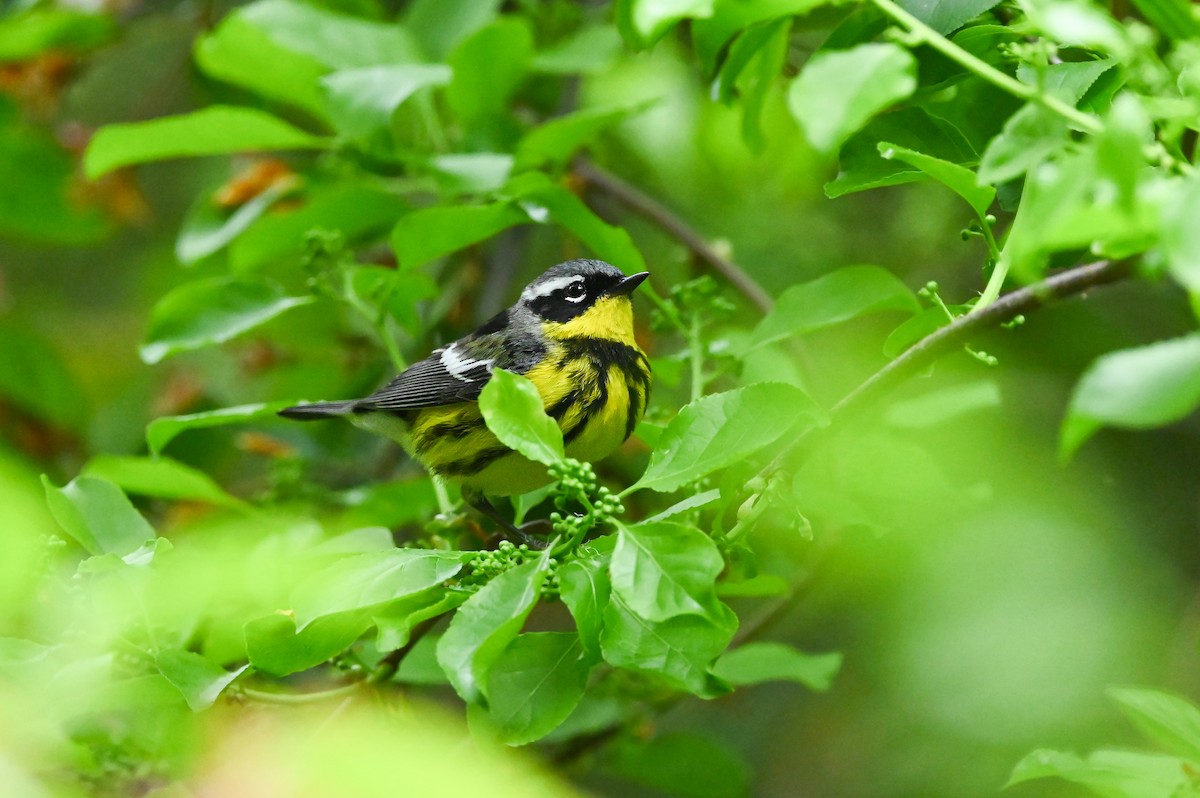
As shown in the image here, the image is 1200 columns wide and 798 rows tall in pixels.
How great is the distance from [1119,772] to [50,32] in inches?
131

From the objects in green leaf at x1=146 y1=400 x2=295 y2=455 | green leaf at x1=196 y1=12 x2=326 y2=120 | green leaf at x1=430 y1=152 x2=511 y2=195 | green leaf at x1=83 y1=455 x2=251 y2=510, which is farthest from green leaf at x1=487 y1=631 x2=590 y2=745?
green leaf at x1=196 y1=12 x2=326 y2=120

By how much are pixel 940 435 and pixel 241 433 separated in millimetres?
2039

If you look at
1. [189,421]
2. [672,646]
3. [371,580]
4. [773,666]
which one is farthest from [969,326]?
[189,421]

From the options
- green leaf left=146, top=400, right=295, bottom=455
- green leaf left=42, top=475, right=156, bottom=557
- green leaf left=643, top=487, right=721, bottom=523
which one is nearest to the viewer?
green leaf left=643, top=487, right=721, bottom=523

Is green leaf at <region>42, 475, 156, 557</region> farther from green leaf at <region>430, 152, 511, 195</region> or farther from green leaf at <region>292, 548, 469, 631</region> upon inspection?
green leaf at <region>430, 152, 511, 195</region>

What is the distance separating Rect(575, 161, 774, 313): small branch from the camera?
10.3 ft

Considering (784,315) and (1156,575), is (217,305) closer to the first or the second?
(784,315)

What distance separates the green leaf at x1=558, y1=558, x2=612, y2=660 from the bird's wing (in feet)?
4.77

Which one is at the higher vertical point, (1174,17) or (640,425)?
(1174,17)

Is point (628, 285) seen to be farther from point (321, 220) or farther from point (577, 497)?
point (577, 497)

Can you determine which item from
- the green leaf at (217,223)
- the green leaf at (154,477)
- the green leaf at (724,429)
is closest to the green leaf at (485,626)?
the green leaf at (724,429)

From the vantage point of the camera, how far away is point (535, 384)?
2.65m

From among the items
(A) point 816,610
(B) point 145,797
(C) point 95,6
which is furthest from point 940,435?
(C) point 95,6

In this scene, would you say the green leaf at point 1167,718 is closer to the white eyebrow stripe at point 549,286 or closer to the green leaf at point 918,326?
the green leaf at point 918,326
